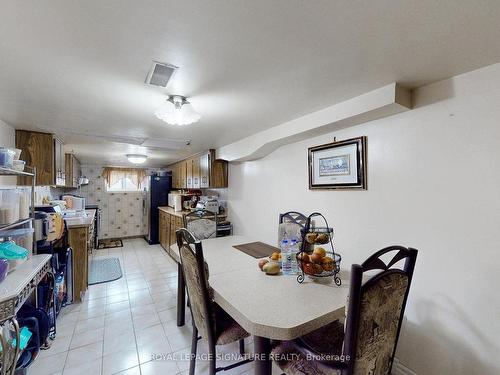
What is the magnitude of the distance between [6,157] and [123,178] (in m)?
5.09

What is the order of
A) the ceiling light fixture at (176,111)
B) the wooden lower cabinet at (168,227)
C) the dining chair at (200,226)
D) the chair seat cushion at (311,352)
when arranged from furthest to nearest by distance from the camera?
the wooden lower cabinet at (168,227) < the dining chair at (200,226) < the ceiling light fixture at (176,111) < the chair seat cushion at (311,352)

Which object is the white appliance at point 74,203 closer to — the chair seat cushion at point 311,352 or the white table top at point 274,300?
the white table top at point 274,300

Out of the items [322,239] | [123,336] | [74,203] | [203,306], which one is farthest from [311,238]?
[74,203]

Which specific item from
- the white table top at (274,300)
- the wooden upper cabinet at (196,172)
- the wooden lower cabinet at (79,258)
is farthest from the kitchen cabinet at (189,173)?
the white table top at (274,300)

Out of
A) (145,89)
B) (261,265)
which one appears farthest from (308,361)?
(145,89)

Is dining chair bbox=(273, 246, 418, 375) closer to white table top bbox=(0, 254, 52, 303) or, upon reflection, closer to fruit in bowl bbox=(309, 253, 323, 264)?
fruit in bowl bbox=(309, 253, 323, 264)

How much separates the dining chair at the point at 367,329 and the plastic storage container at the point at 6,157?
2161 millimetres

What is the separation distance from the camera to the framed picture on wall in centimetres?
197

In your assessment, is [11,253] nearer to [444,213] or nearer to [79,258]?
[79,258]

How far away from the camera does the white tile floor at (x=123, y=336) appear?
1784 mm

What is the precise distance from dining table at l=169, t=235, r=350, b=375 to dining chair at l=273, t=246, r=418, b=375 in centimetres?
13

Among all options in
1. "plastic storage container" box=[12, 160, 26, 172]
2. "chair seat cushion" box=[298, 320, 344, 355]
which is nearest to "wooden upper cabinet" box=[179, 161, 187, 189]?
"plastic storage container" box=[12, 160, 26, 172]

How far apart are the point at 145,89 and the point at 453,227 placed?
2.20 meters

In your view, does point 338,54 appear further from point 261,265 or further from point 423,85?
point 261,265
